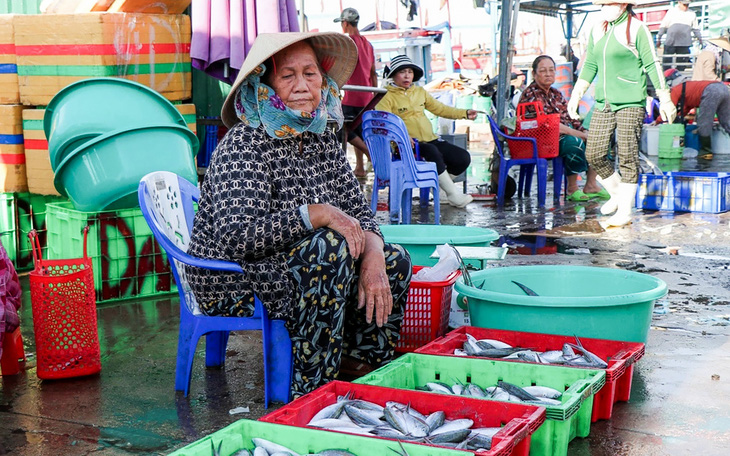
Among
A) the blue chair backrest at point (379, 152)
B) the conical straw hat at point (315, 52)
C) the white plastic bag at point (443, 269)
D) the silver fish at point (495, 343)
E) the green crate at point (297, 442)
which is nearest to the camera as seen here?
the green crate at point (297, 442)

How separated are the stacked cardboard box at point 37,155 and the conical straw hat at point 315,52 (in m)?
2.38

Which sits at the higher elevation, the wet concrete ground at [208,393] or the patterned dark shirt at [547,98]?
the patterned dark shirt at [547,98]

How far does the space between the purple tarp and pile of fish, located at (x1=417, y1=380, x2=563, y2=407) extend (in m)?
3.72

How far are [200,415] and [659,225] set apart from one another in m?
5.81

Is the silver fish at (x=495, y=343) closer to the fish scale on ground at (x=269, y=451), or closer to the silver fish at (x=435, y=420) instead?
the silver fish at (x=435, y=420)

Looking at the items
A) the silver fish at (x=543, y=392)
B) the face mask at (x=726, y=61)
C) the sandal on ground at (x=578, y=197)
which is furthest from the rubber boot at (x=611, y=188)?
the face mask at (x=726, y=61)

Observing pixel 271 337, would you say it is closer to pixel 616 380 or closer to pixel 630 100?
pixel 616 380

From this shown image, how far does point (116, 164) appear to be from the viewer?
15.3ft

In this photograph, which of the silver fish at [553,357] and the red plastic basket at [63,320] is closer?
the silver fish at [553,357]

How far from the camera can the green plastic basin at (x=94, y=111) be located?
15.5 feet

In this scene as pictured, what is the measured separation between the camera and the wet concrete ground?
2869 mm

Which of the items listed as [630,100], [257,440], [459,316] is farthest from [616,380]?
[630,100]

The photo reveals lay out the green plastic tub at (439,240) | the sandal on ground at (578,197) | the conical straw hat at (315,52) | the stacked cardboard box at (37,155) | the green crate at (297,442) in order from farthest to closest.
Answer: the sandal on ground at (578,197), the stacked cardboard box at (37,155), the green plastic tub at (439,240), the conical straw hat at (315,52), the green crate at (297,442)

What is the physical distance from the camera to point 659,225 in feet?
25.5
